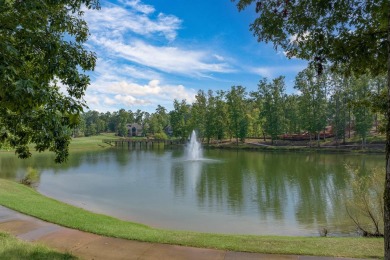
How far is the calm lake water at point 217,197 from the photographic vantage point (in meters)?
15.5

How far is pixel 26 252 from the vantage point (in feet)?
23.5

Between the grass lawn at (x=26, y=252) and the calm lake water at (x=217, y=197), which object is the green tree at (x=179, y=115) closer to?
the calm lake water at (x=217, y=197)

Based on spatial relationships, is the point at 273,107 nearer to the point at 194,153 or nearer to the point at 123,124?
the point at 194,153

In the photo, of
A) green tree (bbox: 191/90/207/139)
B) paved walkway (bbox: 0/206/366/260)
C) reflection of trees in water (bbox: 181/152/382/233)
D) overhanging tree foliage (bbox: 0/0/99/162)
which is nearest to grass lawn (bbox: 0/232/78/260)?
paved walkway (bbox: 0/206/366/260)

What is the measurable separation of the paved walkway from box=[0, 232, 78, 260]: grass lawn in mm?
674

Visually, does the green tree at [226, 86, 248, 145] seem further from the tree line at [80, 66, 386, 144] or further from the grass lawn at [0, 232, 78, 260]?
the grass lawn at [0, 232, 78, 260]

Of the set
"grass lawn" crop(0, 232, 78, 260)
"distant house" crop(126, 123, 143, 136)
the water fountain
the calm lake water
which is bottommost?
the calm lake water

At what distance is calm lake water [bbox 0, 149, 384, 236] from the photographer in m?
15.5

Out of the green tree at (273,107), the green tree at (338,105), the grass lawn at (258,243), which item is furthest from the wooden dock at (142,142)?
the grass lawn at (258,243)

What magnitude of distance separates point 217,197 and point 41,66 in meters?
16.9

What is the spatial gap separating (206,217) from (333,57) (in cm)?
1160

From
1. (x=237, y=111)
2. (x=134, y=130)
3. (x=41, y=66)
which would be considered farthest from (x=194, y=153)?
(x=134, y=130)

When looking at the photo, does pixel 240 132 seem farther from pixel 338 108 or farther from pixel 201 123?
pixel 338 108

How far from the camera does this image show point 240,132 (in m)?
73.6
